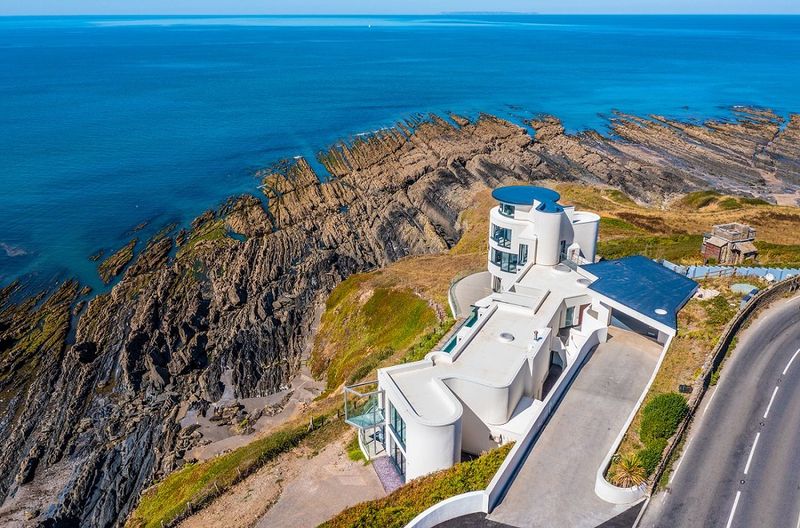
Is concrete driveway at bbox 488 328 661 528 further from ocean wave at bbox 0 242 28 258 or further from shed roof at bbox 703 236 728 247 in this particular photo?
ocean wave at bbox 0 242 28 258

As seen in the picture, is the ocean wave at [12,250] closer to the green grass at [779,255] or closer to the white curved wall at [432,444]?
the white curved wall at [432,444]

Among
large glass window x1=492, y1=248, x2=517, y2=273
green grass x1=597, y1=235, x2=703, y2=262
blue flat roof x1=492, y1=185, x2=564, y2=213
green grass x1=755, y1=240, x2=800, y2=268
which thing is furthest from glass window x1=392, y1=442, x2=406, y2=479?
green grass x1=755, y1=240, x2=800, y2=268

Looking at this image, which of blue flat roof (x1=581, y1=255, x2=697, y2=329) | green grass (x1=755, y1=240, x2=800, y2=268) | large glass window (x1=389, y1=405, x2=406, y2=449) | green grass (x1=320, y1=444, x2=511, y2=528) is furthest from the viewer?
green grass (x1=755, y1=240, x2=800, y2=268)

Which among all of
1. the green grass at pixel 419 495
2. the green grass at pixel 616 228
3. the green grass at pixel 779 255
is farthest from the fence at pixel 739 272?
the green grass at pixel 419 495

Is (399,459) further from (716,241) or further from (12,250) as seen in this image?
(12,250)

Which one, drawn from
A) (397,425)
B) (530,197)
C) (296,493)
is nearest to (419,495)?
(397,425)

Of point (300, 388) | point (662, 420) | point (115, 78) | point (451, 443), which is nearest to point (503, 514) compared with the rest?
point (451, 443)
